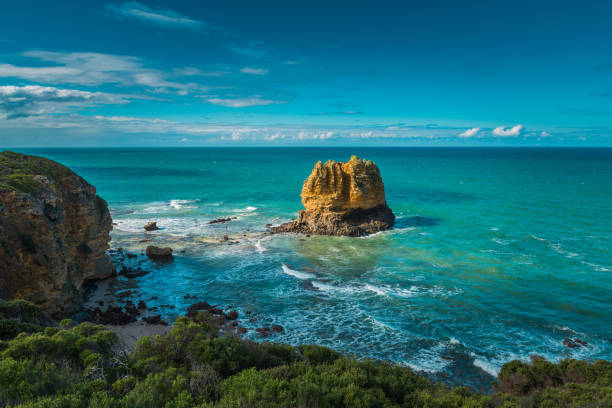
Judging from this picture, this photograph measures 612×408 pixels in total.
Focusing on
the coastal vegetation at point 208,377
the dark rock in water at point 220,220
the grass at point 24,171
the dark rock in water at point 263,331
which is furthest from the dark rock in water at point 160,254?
the coastal vegetation at point 208,377

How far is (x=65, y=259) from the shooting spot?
74.0 feet

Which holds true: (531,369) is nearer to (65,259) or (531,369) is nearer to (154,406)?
(154,406)

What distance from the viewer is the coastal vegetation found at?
9898 mm

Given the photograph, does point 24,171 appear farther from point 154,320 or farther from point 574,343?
point 574,343

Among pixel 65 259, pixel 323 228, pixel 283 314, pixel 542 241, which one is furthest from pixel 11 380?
pixel 542 241

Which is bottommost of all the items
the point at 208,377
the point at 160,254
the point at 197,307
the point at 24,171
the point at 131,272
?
the point at 197,307

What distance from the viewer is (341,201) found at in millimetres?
46219

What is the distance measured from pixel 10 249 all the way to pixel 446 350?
26.4m

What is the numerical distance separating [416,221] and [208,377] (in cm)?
4449

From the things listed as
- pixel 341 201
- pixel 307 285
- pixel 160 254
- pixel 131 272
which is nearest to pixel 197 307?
pixel 307 285

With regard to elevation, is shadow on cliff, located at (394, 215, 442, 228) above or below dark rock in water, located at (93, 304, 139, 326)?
above

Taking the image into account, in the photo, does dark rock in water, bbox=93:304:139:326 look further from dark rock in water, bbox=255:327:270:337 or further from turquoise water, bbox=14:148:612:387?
dark rock in water, bbox=255:327:270:337

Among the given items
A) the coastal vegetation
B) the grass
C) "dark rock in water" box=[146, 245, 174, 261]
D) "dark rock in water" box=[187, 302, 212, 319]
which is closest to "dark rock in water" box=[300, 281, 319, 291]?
"dark rock in water" box=[187, 302, 212, 319]

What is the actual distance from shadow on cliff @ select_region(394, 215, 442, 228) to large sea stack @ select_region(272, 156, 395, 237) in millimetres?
3004
